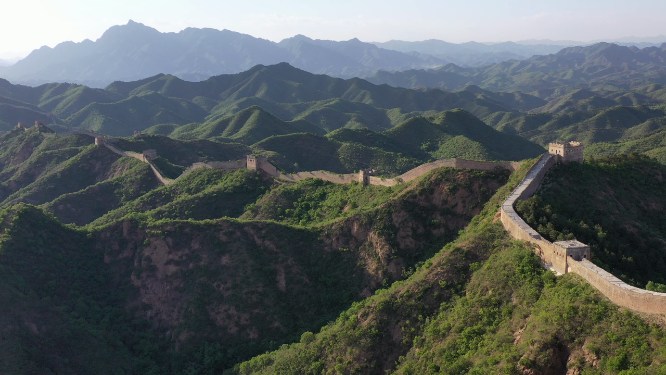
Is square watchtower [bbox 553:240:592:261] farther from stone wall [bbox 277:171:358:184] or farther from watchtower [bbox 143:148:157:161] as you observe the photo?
watchtower [bbox 143:148:157:161]

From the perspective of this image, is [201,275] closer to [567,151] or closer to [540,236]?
[540,236]

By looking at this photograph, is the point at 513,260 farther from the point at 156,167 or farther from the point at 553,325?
the point at 156,167

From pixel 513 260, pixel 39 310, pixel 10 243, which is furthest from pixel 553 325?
pixel 10 243

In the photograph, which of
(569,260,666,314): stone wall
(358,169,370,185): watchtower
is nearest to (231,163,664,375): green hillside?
(569,260,666,314): stone wall

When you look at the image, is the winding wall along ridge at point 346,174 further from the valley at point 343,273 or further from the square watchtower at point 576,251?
the square watchtower at point 576,251

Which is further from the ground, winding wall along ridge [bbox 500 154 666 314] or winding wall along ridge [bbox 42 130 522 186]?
winding wall along ridge [bbox 500 154 666 314]

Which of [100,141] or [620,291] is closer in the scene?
[620,291]

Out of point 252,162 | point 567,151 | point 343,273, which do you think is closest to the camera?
point 567,151

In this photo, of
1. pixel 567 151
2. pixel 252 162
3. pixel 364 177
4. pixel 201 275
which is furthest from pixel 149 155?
pixel 567 151
